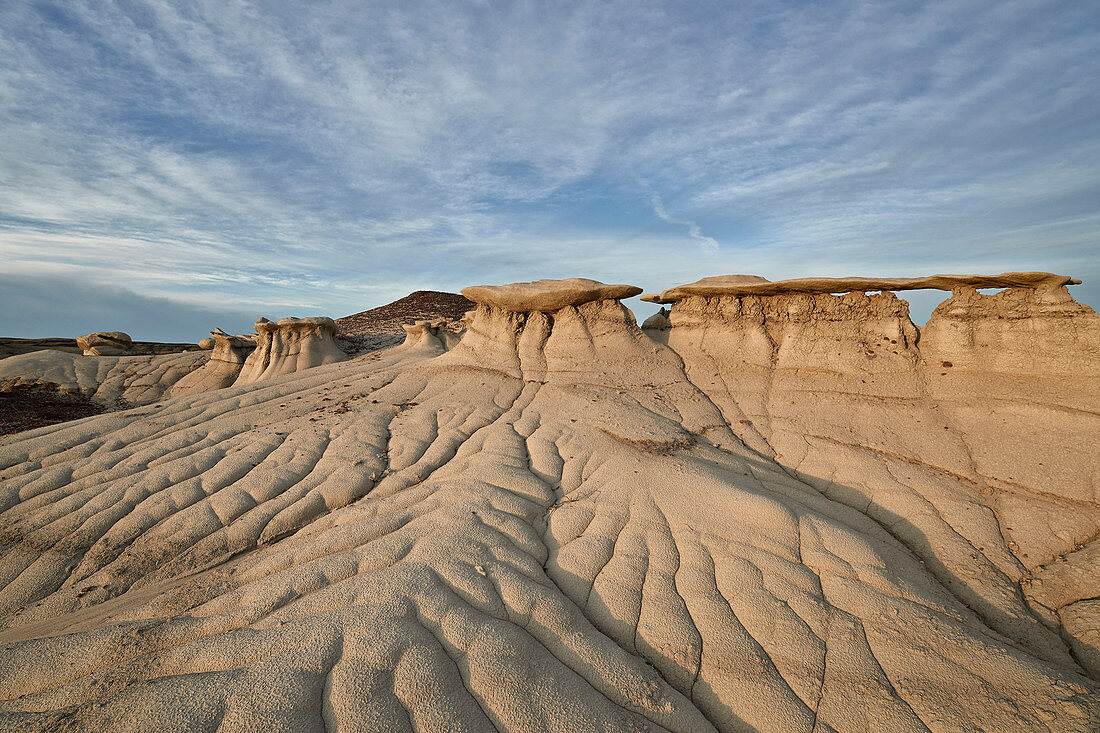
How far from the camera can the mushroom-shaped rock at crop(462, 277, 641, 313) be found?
9305mm

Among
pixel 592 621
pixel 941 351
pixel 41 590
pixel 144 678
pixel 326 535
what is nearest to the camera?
pixel 144 678

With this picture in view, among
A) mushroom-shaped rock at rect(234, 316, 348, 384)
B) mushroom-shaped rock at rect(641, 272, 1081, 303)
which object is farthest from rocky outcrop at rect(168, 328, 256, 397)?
mushroom-shaped rock at rect(641, 272, 1081, 303)

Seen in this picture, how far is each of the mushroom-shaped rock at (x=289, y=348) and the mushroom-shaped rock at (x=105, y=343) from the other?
9062mm

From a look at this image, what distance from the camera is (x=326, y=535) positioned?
15.7 feet

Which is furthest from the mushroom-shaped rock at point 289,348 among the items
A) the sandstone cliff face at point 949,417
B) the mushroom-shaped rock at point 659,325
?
the sandstone cliff face at point 949,417

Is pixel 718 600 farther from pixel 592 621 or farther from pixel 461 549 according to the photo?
pixel 461 549

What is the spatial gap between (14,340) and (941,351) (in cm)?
3926

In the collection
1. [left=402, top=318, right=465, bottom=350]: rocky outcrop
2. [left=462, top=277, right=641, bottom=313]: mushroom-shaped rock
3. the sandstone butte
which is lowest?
the sandstone butte

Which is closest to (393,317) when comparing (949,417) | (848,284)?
(848,284)

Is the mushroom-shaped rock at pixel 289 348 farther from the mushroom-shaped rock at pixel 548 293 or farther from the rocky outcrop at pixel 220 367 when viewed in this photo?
the mushroom-shaped rock at pixel 548 293

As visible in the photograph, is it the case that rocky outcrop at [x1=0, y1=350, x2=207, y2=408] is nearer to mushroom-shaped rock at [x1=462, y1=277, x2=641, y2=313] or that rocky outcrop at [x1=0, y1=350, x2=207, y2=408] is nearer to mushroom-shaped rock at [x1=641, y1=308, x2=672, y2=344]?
mushroom-shaped rock at [x1=462, y1=277, x2=641, y2=313]

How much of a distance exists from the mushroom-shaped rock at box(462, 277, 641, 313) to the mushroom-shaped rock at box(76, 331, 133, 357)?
22657 mm

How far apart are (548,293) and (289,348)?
13613 mm

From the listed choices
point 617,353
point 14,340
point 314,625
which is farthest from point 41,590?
point 14,340
